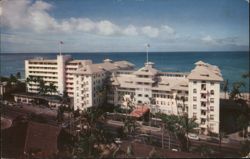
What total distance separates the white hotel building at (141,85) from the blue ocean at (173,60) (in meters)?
0.06

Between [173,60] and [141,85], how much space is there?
1.55 feet

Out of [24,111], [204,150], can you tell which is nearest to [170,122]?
[204,150]

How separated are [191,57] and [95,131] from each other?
1308 mm

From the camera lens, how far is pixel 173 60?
3285 mm

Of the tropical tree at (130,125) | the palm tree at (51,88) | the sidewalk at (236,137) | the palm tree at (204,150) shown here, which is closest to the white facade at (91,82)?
the palm tree at (51,88)

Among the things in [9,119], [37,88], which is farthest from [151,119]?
[9,119]

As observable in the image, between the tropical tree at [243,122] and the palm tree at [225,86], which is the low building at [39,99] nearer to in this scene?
the palm tree at [225,86]

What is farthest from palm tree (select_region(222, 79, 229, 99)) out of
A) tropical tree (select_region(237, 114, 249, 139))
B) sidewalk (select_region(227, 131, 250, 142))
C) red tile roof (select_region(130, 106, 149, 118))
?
red tile roof (select_region(130, 106, 149, 118))

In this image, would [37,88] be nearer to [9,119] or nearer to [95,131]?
[9,119]

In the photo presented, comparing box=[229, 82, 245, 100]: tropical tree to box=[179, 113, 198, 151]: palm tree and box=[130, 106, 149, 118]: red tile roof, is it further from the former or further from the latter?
box=[130, 106, 149, 118]: red tile roof

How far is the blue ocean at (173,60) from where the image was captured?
3078 millimetres

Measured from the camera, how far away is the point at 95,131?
307cm

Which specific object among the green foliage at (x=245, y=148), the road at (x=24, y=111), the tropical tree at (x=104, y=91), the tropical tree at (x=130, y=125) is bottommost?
the green foliage at (x=245, y=148)

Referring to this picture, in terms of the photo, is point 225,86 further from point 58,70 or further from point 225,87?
point 58,70
